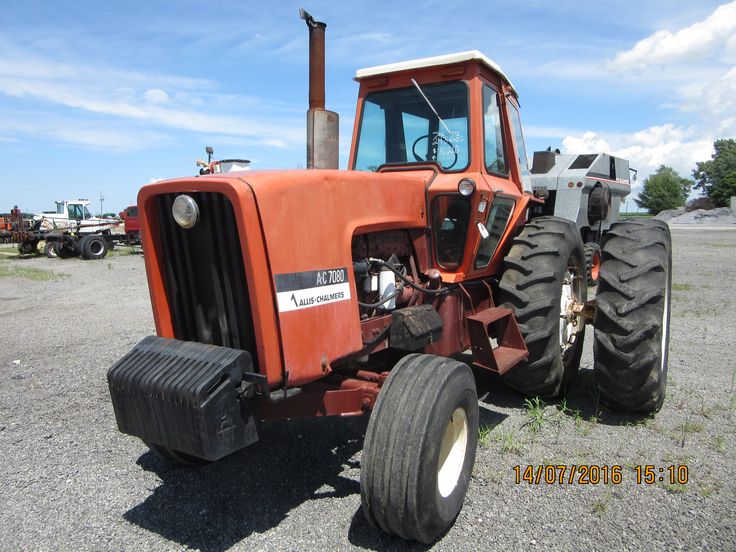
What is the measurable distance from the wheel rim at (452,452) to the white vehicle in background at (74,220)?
22753 millimetres

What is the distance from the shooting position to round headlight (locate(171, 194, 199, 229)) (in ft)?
8.54

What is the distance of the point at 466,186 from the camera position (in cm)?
374

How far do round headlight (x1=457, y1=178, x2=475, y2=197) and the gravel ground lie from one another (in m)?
1.63

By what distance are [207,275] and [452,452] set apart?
1.54 m

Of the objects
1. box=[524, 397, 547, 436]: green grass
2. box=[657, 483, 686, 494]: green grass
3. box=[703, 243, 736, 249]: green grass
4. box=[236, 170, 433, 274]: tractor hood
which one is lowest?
box=[703, 243, 736, 249]: green grass

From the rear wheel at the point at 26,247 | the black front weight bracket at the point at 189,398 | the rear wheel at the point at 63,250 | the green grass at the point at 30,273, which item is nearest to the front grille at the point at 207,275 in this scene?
the black front weight bracket at the point at 189,398

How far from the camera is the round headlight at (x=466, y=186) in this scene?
3.71 meters

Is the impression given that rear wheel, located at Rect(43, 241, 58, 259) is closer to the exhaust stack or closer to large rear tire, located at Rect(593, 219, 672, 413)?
the exhaust stack

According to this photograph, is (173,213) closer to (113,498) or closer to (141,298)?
(113,498)

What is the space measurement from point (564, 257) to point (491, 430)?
133 cm

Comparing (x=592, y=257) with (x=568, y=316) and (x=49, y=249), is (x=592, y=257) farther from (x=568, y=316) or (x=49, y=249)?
(x=49, y=249)

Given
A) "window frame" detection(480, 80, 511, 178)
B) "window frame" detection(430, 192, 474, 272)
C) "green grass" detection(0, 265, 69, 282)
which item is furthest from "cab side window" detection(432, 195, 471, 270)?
"green grass" detection(0, 265, 69, 282)

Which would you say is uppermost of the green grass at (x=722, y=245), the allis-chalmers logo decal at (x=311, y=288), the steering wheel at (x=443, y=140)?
the steering wheel at (x=443, y=140)

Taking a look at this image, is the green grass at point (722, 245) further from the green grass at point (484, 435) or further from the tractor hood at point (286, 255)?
the tractor hood at point (286, 255)
